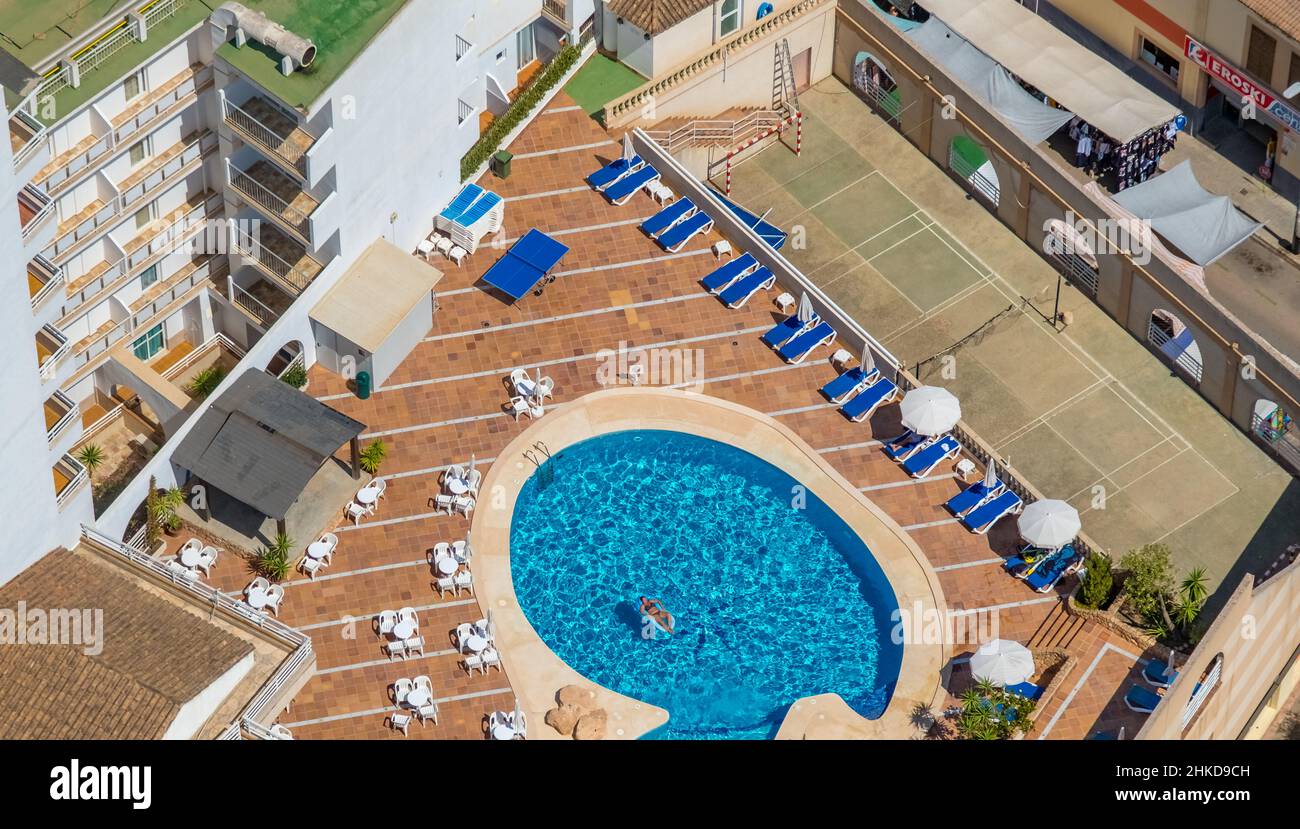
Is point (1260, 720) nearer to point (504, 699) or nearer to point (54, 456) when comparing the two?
point (504, 699)

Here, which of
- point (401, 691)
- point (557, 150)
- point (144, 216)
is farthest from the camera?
point (557, 150)

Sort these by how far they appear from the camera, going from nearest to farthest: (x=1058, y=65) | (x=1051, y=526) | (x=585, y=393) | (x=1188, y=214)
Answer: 1. (x=1051, y=526)
2. (x=585, y=393)
3. (x=1188, y=214)
4. (x=1058, y=65)

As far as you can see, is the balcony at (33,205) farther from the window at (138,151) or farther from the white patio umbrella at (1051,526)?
the white patio umbrella at (1051,526)

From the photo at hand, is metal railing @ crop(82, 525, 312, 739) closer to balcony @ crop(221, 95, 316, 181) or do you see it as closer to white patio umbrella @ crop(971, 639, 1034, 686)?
balcony @ crop(221, 95, 316, 181)

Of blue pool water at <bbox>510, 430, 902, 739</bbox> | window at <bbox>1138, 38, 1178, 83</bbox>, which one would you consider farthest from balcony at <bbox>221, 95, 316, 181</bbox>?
window at <bbox>1138, 38, 1178, 83</bbox>

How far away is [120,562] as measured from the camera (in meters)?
84.2

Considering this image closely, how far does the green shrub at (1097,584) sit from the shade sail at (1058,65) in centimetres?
2115

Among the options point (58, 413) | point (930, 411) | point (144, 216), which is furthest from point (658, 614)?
point (144, 216)

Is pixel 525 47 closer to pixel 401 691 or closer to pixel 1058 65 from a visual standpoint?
pixel 1058 65

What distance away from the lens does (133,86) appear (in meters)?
84.4

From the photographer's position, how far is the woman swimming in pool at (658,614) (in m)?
85.9

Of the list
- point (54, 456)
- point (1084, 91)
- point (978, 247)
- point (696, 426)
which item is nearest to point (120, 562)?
point (54, 456)

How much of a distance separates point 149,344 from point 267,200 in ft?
21.2

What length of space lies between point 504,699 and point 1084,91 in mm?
34992
